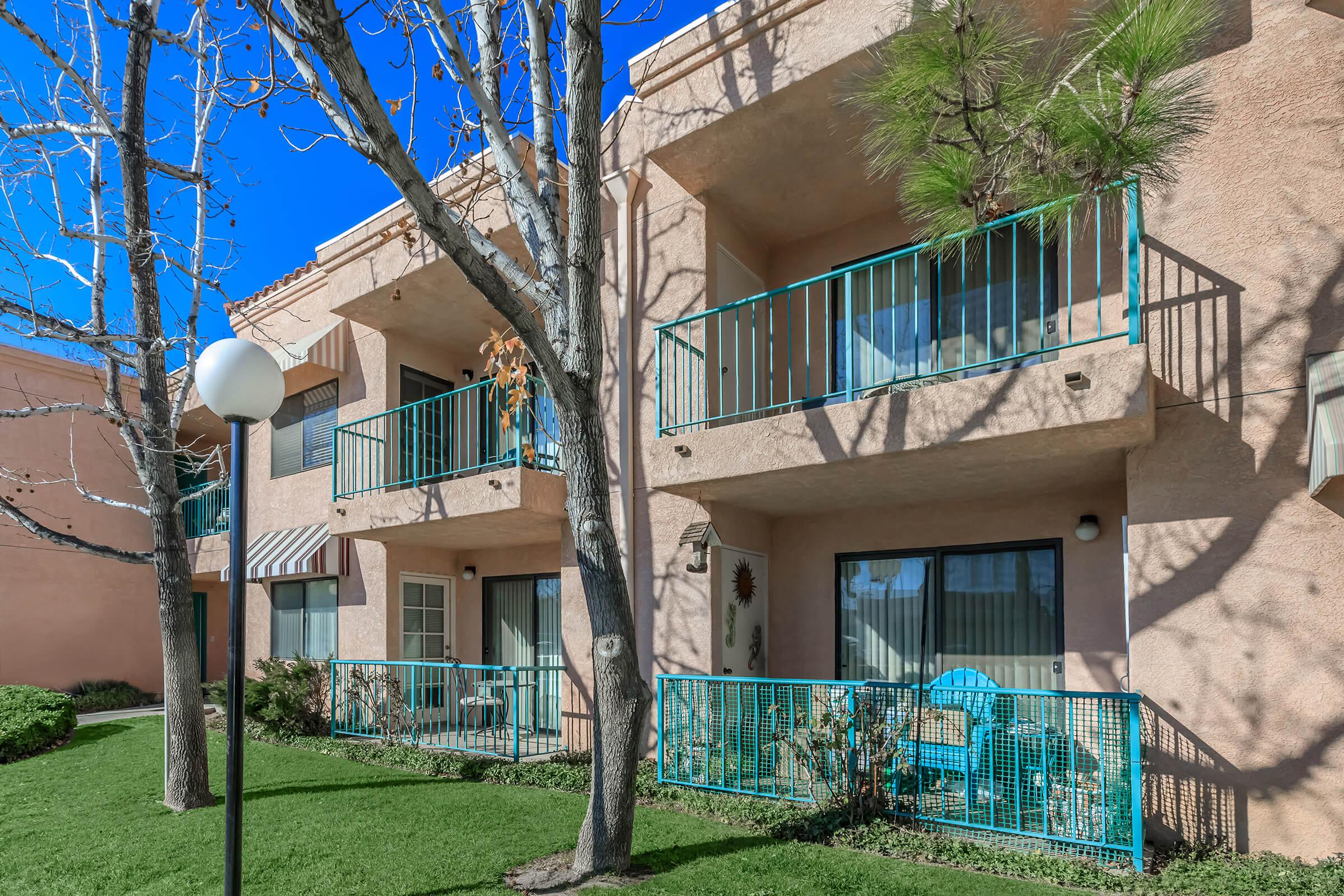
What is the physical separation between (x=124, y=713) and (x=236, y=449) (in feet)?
46.4

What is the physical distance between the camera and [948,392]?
257 inches

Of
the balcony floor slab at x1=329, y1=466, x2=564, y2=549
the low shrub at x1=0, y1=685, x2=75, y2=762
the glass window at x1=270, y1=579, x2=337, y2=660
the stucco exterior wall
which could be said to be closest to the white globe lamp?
the balcony floor slab at x1=329, y1=466, x2=564, y2=549

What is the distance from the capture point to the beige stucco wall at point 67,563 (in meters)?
15.5

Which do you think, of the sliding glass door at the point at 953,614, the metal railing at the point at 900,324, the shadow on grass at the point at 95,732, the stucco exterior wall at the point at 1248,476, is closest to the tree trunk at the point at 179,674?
the shadow on grass at the point at 95,732

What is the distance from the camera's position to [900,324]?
8.98 m

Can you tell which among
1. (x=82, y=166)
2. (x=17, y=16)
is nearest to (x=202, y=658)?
(x=82, y=166)

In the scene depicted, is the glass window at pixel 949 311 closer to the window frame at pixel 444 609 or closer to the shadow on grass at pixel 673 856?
the shadow on grass at pixel 673 856

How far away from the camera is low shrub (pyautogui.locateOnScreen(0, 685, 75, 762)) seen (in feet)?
34.2

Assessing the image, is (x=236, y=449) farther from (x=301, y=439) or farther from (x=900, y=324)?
(x=301, y=439)

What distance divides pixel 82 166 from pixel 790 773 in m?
10.4

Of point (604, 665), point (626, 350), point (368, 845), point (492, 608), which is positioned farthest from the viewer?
point (492, 608)

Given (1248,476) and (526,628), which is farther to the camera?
(526,628)

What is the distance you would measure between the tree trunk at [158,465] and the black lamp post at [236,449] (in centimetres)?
368

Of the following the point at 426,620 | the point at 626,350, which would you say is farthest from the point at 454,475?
the point at 626,350
